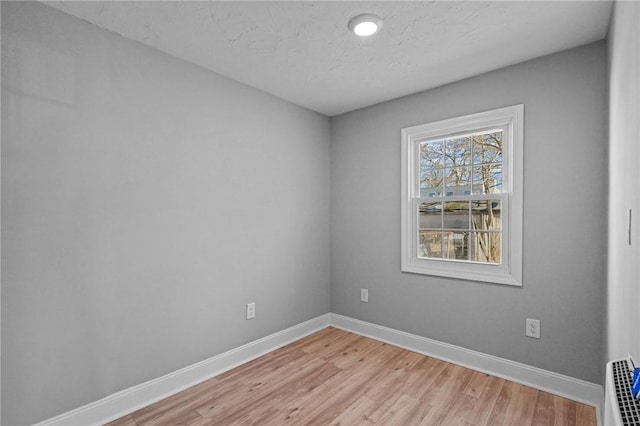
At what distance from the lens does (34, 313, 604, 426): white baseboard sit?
1.93m

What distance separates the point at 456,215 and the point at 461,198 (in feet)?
0.51

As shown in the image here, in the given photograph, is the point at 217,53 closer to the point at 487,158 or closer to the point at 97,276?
the point at 97,276

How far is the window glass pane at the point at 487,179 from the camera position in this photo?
258 centimetres

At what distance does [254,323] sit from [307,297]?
72 cm

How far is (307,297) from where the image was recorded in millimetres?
3385

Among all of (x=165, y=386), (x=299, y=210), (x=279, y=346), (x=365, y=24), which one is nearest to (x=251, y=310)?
(x=279, y=346)

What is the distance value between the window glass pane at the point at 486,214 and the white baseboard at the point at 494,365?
3.38 ft

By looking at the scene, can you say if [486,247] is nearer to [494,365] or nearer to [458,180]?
[458,180]

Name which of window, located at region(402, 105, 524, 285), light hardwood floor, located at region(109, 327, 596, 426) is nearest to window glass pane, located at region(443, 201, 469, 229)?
window, located at region(402, 105, 524, 285)

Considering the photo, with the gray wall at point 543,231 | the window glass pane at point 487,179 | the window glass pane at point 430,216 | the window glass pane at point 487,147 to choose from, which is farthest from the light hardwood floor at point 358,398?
the window glass pane at point 487,147

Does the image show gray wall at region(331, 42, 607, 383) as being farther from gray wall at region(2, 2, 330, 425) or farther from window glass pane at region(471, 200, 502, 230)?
gray wall at region(2, 2, 330, 425)

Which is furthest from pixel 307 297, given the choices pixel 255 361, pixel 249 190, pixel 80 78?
pixel 80 78

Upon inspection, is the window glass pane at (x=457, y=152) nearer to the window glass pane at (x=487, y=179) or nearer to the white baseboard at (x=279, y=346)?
the window glass pane at (x=487, y=179)

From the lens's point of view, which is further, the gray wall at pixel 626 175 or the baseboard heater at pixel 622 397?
the gray wall at pixel 626 175
